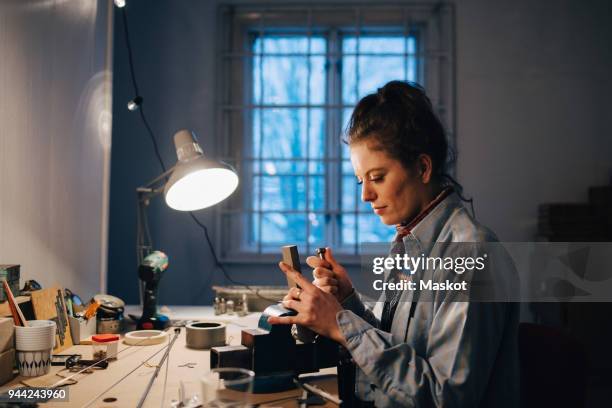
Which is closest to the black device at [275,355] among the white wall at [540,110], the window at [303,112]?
the window at [303,112]

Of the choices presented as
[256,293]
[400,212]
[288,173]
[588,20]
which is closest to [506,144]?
[588,20]

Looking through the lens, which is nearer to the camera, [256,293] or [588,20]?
[256,293]

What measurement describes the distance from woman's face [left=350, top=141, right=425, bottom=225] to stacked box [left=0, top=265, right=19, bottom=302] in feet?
2.98

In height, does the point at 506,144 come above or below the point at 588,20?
below

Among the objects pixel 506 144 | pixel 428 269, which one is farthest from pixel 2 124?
pixel 506 144

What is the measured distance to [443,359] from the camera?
94 cm

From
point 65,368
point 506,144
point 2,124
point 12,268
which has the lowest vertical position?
point 65,368

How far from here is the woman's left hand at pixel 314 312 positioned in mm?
1040

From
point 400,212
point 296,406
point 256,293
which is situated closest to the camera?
point 296,406

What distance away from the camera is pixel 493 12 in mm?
3172

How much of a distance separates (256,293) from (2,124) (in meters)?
1.06

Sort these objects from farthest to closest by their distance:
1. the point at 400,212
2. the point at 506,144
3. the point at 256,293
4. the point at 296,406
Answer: the point at 506,144
the point at 256,293
the point at 400,212
the point at 296,406

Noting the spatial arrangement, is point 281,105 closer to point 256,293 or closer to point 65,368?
point 256,293

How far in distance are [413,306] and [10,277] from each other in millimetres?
995
